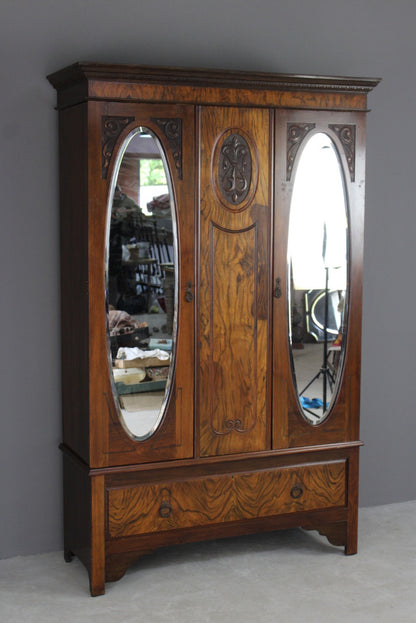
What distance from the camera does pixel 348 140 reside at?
10.4ft

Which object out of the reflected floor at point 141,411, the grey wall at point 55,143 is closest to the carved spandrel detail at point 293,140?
the grey wall at point 55,143

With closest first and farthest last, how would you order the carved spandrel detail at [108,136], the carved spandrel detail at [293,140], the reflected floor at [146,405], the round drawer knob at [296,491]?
the carved spandrel detail at [108,136], the reflected floor at [146,405], the carved spandrel detail at [293,140], the round drawer knob at [296,491]

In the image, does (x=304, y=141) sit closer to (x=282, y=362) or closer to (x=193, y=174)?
(x=193, y=174)

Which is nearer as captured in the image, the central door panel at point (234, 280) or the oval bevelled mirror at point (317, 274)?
the central door panel at point (234, 280)

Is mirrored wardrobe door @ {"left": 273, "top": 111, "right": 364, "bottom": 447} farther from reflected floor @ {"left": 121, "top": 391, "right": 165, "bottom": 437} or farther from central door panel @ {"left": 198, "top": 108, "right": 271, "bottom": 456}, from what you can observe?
reflected floor @ {"left": 121, "top": 391, "right": 165, "bottom": 437}

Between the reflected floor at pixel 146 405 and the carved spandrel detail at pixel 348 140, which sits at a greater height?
the carved spandrel detail at pixel 348 140


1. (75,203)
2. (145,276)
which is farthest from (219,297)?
(75,203)

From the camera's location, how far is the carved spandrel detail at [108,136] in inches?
112

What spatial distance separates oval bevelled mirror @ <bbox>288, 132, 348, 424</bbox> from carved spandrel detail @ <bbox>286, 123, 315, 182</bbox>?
3 cm

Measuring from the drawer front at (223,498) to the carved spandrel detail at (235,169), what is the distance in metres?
1.13

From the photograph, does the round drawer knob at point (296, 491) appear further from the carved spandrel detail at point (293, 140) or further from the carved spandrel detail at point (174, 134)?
the carved spandrel detail at point (174, 134)

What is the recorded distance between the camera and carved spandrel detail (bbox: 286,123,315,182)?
122 inches

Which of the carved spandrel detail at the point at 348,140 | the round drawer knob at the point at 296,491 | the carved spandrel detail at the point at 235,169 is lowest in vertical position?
the round drawer knob at the point at 296,491

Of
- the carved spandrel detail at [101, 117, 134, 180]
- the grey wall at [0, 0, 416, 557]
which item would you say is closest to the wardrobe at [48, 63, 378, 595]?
the carved spandrel detail at [101, 117, 134, 180]
